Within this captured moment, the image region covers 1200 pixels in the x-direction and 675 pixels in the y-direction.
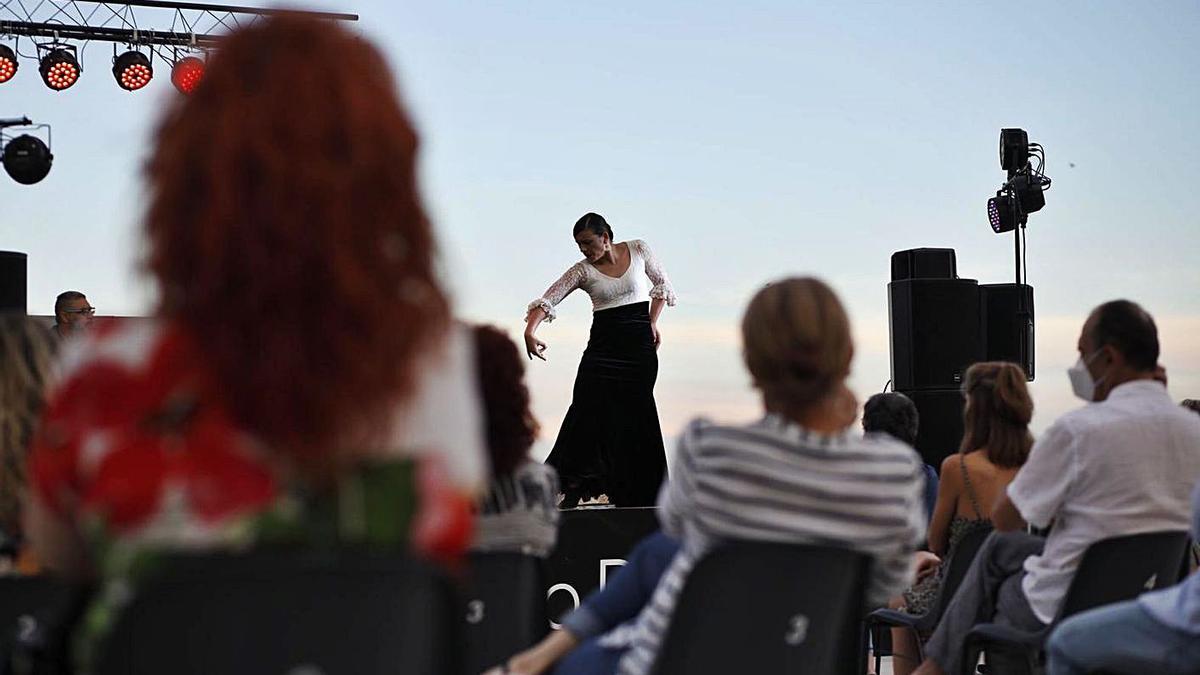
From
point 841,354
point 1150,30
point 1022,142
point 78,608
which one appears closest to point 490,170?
point 1022,142

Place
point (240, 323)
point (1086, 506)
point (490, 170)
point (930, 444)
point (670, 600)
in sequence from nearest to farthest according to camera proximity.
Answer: point (240, 323) < point (670, 600) < point (1086, 506) < point (930, 444) < point (490, 170)

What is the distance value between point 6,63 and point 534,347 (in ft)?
Result: 11.5

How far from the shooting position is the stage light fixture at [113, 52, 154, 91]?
8195 millimetres

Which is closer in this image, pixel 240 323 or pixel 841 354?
pixel 240 323

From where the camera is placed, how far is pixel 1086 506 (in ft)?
10.1

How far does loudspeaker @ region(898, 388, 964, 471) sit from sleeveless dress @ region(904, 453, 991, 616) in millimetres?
3432

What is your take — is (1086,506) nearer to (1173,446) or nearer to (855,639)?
(1173,446)

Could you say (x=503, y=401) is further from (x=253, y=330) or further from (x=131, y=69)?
(x=131, y=69)

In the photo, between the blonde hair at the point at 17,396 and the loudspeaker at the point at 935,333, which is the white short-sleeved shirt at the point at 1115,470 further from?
the loudspeaker at the point at 935,333

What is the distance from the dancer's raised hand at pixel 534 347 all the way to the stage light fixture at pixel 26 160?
281 centimetres

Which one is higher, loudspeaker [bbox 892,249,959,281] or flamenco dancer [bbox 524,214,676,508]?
loudspeaker [bbox 892,249,959,281]

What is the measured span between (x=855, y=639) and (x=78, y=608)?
1.14 meters

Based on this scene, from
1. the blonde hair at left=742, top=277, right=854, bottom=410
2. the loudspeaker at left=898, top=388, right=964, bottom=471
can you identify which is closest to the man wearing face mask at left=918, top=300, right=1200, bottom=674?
the blonde hair at left=742, top=277, right=854, bottom=410

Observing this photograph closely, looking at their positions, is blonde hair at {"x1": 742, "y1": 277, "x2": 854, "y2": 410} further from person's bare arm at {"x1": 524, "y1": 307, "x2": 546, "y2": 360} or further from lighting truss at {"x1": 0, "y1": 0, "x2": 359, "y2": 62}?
lighting truss at {"x1": 0, "y1": 0, "x2": 359, "y2": 62}
